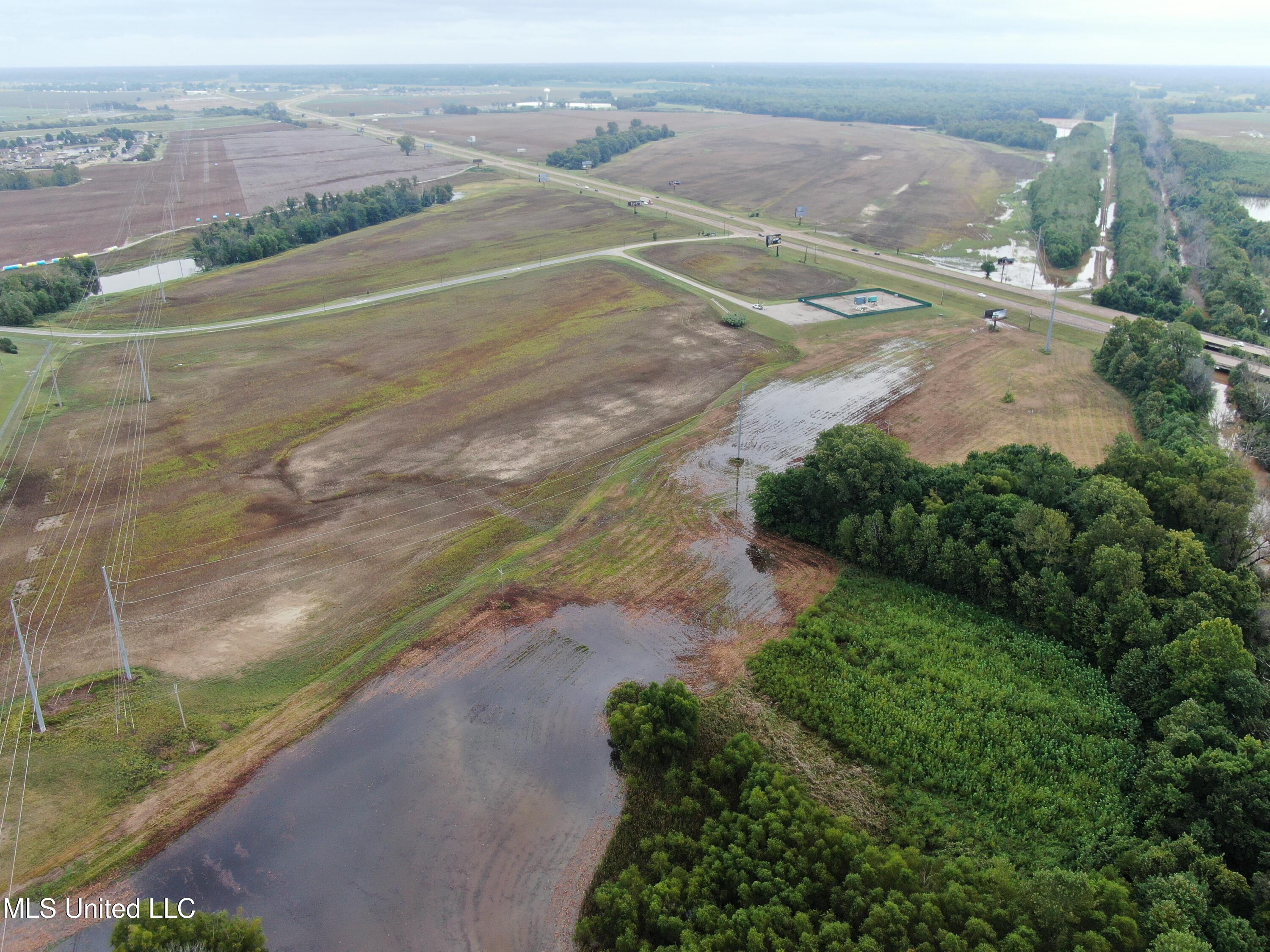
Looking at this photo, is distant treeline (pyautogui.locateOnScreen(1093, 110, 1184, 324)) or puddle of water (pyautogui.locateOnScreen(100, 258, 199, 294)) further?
puddle of water (pyautogui.locateOnScreen(100, 258, 199, 294))

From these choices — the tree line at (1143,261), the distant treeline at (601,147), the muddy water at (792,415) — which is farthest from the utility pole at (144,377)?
the distant treeline at (601,147)

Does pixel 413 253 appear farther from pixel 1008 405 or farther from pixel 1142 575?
pixel 1142 575

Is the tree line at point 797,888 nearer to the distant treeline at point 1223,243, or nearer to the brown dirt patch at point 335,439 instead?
the brown dirt patch at point 335,439

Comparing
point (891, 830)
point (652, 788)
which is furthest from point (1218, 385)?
point (652, 788)

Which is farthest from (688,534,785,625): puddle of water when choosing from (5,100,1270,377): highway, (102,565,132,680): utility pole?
(5,100,1270,377): highway

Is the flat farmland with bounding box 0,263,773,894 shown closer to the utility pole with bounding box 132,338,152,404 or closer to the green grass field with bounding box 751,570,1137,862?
the utility pole with bounding box 132,338,152,404

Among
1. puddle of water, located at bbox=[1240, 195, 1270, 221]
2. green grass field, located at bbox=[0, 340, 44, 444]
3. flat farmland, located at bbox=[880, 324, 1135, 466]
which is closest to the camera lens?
flat farmland, located at bbox=[880, 324, 1135, 466]

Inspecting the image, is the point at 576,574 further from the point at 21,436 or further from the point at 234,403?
the point at 21,436
